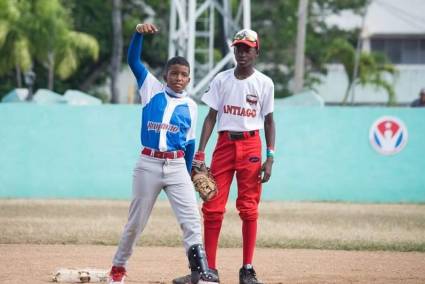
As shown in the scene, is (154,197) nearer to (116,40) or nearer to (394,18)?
(116,40)

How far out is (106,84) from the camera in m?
45.1

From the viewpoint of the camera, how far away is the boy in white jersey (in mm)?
9195

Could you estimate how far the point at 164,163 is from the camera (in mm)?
8430

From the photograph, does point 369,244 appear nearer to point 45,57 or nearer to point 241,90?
point 241,90

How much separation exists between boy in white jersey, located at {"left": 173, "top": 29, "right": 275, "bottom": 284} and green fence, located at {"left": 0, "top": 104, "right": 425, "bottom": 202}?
9.69m

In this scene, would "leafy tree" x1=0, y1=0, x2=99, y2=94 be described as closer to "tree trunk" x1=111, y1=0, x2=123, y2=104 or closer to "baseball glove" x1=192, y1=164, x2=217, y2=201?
"tree trunk" x1=111, y1=0, x2=123, y2=104

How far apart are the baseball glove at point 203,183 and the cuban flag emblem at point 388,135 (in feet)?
35.8

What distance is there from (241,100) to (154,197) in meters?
1.40

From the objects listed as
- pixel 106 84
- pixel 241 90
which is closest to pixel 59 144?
pixel 241 90

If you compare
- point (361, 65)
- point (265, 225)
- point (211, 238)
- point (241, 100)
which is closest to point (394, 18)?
point (361, 65)

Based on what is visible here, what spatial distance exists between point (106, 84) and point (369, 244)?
1301 inches

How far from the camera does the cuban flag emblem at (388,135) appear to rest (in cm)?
1959

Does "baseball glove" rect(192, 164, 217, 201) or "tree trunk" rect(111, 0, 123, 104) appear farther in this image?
"tree trunk" rect(111, 0, 123, 104)

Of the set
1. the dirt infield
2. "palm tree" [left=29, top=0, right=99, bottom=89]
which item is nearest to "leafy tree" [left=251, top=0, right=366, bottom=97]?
"palm tree" [left=29, top=0, right=99, bottom=89]
